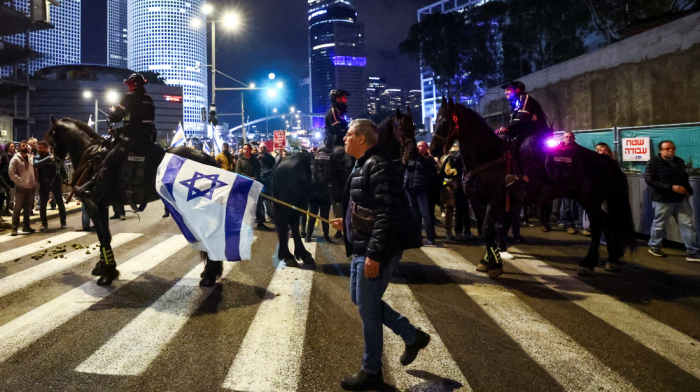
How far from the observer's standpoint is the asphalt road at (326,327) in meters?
3.53

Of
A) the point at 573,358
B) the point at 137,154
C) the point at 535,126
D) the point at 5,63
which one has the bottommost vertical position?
the point at 573,358

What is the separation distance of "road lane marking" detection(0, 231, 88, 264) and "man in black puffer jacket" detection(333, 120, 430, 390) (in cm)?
711

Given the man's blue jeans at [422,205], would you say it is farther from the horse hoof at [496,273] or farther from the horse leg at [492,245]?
the horse hoof at [496,273]

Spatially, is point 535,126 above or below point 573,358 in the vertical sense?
above

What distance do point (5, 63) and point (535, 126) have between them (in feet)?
195

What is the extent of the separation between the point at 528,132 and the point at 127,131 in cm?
610

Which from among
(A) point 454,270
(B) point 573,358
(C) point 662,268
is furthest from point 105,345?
(C) point 662,268

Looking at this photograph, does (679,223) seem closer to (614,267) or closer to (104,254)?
(614,267)

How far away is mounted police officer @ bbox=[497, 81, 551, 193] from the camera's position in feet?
23.6

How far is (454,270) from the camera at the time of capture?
280 inches

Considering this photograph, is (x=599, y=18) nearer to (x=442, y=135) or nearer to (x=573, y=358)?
(x=442, y=135)

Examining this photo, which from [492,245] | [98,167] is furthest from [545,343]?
[98,167]

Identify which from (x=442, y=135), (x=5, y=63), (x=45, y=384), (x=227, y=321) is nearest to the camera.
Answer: (x=45, y=384)

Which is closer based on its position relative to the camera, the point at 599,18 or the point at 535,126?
the point at 535,126
